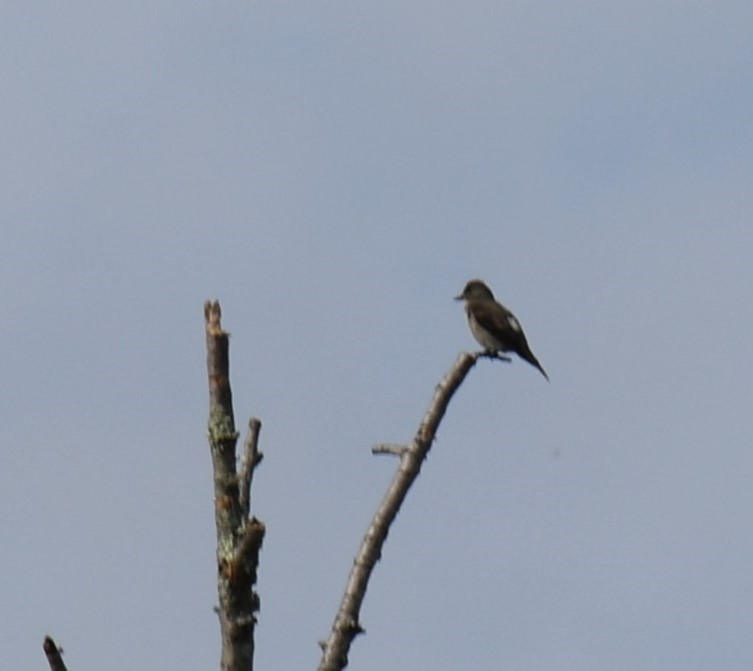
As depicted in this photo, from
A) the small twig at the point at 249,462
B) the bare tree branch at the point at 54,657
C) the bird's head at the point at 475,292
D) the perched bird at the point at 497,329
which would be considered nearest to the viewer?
the bare tree branch at the point at 54,657

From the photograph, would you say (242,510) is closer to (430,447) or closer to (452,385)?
(430,447)

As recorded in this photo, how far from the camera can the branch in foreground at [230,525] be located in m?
5.13

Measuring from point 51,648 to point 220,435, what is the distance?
0.96 m

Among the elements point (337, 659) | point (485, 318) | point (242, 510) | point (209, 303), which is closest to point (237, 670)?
point (337, 659)

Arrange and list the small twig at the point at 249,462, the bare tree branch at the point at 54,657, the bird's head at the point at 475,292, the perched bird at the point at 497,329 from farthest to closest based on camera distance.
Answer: the bird's head at the point at 475,292, the perched bird at the point at 497,329, the small twig at the point at 249,462, the bare tree branch at the point at 54,657

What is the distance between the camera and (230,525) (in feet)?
17.9

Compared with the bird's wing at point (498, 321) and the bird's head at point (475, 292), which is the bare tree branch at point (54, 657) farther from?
the bird's head at point (475, 292)

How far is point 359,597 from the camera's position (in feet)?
17.6

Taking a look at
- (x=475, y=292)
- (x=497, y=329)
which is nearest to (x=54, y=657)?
Answer: (x=497, y=329)

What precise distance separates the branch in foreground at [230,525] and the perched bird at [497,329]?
18.3m

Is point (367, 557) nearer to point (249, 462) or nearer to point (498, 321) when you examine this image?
point (249, 462)

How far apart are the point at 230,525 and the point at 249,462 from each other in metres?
0.41

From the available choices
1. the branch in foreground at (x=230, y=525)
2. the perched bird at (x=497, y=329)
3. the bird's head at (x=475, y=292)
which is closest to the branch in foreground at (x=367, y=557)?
the branch in foreground at (x=230, y=525)

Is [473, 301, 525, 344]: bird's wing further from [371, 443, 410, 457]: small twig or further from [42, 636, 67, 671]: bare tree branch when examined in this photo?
[42, 636, 67, 671]: bare tree branch
